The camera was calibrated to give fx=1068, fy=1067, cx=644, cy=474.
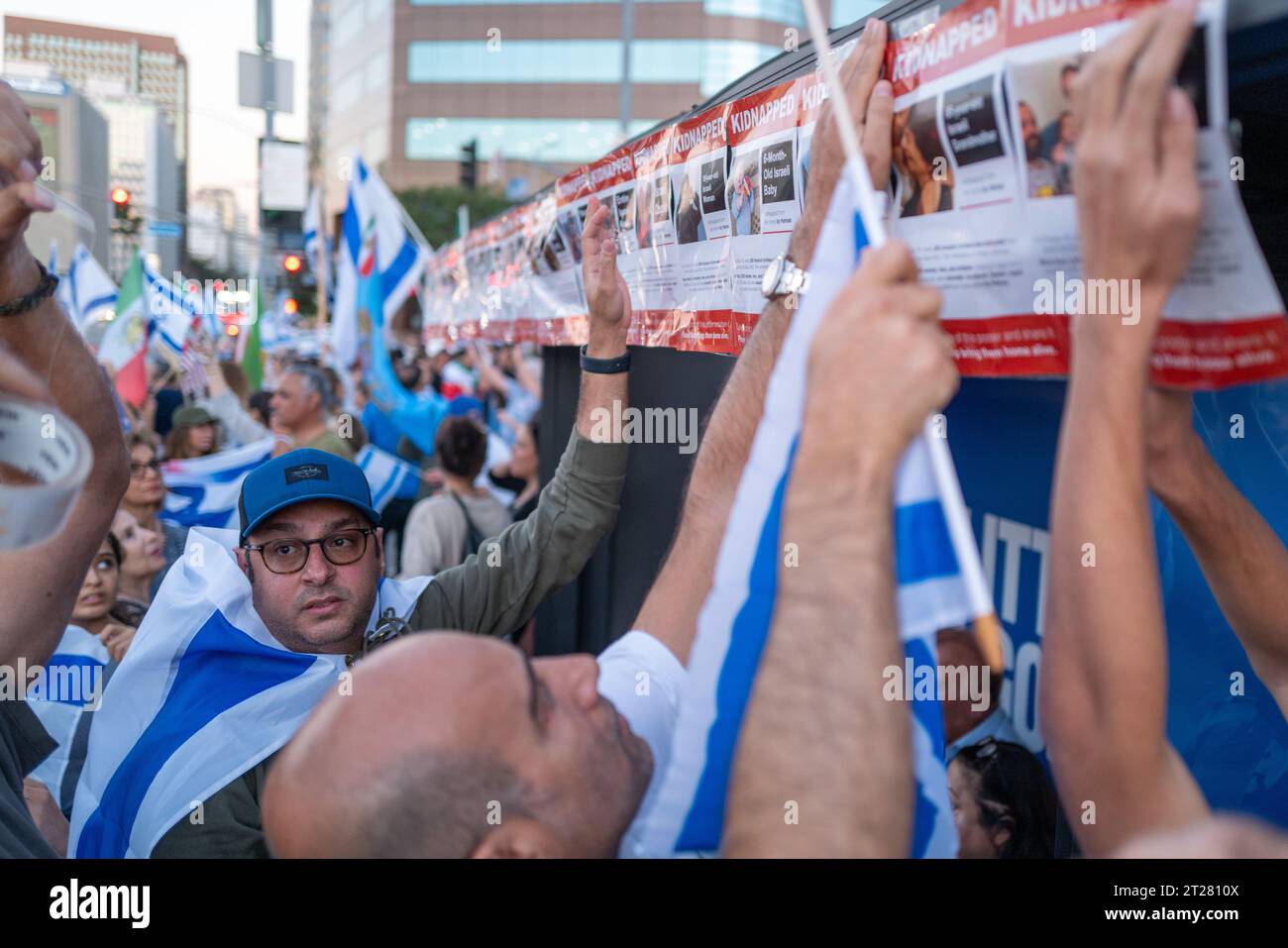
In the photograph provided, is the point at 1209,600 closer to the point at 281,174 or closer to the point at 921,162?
the point at 921,162

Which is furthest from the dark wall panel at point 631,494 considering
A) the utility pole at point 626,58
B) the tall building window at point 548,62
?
the tall building window at point 548,62

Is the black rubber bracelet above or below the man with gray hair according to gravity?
above

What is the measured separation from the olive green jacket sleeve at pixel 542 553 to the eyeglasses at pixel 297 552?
314mm

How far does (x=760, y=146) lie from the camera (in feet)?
7.25

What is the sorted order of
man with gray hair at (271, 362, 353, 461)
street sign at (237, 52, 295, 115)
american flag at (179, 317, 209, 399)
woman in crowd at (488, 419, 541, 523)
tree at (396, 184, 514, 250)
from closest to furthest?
woman in crowd at (488, 419, 541, 523) → man with gray hair at (271, 362, 353, 461) → american flag at (179, 317, 209, 399) → street sign at (237, 52, 295, 115) → tree at (396, 184, 514, 250)

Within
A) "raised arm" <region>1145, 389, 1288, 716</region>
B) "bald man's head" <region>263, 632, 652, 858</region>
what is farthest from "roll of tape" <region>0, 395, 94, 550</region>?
"raised arm" <region>1145, 389, 1288, 716</region>

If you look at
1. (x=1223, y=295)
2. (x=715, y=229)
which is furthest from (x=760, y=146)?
(x=1223, y=295)

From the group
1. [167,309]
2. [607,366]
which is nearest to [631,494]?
[607,366]

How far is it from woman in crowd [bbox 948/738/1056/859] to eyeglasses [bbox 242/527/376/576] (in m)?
1.51

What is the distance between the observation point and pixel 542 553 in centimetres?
301

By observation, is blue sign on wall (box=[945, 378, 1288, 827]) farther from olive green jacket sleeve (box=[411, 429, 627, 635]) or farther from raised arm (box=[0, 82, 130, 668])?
raised arm (box=[0, 82, 130, 668])

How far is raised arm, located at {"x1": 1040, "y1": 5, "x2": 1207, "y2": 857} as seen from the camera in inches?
43.5
